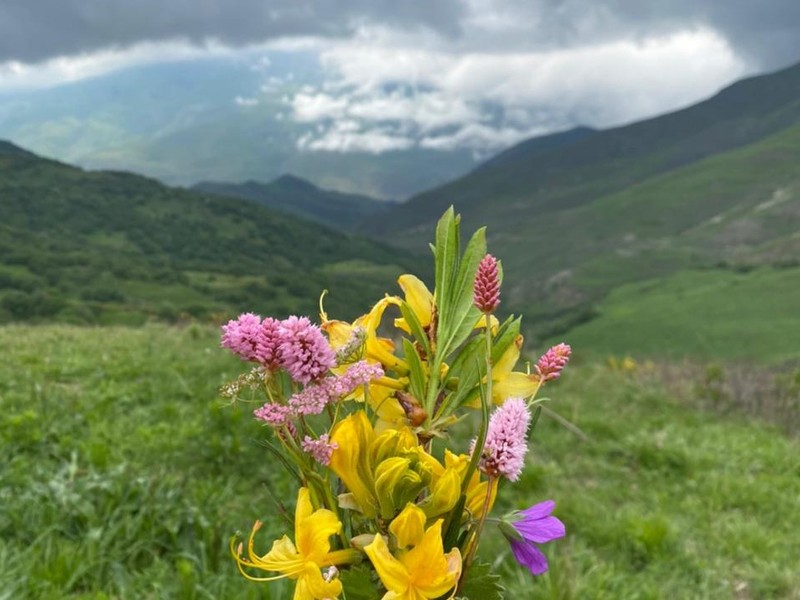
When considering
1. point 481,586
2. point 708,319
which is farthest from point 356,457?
point 708,319

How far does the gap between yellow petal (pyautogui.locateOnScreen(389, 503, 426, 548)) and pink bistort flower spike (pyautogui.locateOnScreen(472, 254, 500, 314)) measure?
33 cm

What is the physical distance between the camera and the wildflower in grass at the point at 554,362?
119 cm


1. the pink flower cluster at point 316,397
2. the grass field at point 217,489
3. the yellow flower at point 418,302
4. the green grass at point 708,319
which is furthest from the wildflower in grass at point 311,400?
the green grass at point 708,319

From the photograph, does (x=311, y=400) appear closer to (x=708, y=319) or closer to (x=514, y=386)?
(x=514, y=386)

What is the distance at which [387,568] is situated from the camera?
1030 millimetres

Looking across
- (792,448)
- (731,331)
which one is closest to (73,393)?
(792,448)

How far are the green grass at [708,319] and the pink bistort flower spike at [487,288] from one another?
9800cm

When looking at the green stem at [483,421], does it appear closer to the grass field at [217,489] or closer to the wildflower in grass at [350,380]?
the wildflower in grass at [350,380]

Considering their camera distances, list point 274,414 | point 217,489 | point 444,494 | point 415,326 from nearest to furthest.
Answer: point 274,414 < point 444,494 < point 415,326 < point 217,489

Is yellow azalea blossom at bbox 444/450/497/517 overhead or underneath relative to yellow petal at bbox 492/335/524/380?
underneath

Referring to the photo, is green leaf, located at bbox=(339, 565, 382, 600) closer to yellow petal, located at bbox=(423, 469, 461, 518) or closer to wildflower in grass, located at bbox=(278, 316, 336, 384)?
yellow petal, located at bbox=(423, 469, 461, 518)

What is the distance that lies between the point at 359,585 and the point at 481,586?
0.21m

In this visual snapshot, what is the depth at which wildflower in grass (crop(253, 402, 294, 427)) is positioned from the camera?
39.8 inches

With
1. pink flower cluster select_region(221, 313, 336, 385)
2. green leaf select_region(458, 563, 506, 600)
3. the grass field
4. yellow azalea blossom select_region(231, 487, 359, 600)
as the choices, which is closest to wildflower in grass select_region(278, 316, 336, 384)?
pink flower cluster select_region(221, 313, 336, 385)
